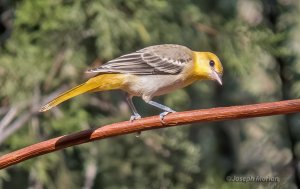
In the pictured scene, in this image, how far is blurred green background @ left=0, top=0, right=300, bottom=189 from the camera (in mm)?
4719

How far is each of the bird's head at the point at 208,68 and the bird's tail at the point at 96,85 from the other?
52cm

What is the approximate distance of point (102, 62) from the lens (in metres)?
4.96

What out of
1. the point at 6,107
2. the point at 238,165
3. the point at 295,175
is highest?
the point at 6,107

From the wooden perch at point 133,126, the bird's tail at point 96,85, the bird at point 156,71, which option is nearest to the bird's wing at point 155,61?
the bird at point 156,71

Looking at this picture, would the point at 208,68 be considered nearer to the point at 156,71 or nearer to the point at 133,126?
the point at 156,71

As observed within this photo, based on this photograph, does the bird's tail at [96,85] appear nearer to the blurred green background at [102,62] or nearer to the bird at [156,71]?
the bird at [156,71]

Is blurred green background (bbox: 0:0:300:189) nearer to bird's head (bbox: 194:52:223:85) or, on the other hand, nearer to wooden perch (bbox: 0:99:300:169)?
bird's head (bbox: 194:52:223:85)

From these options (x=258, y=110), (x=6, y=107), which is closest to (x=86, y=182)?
(x=6, y=107)

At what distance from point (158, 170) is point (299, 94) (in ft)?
4.81

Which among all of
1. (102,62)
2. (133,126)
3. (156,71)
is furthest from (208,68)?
(133,126)

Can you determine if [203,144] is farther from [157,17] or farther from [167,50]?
[167,50]

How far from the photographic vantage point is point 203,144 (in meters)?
6.39

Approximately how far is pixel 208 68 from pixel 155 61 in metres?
0.35

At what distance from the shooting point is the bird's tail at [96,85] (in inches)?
131
